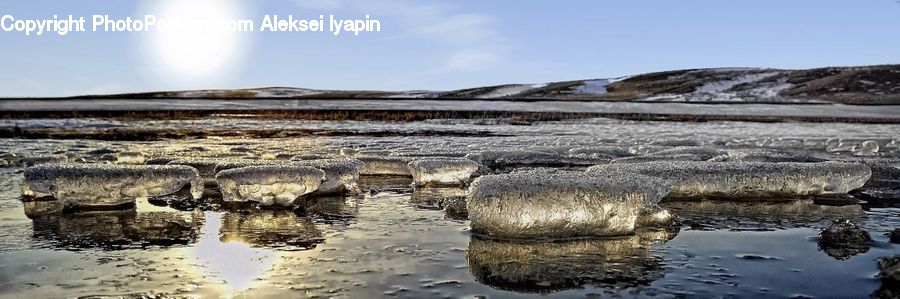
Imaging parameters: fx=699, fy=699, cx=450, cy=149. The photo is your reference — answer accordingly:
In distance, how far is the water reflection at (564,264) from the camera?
3379mm

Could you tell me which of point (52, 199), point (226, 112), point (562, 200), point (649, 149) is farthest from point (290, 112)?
point (562, 200)

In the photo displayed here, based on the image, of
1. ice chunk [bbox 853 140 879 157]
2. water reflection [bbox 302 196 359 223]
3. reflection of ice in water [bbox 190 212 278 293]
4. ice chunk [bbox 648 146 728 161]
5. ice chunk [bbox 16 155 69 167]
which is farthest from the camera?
ice chunk [bbox 853 140 879 157]

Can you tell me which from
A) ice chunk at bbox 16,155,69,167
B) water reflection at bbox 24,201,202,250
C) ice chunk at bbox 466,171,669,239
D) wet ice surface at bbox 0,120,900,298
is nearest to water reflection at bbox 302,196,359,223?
wet ice surface at bbox 0,120,900,298

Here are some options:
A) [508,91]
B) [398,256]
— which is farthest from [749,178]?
[508,91]

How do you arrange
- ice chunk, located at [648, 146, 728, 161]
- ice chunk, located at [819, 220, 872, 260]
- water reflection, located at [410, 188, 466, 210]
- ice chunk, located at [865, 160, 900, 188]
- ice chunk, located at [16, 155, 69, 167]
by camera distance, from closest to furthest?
ice chunk, located at [819, 220, 872, 260], water reflection, located at [410, 188, 466, 210], ice chunk, located at [865, 160, 900, 188], ice chunk, located at [16, 155, 69, 167], ice chunk, located at [648, 146, 728, 161]

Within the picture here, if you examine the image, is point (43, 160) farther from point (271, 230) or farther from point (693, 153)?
point (693, 153)

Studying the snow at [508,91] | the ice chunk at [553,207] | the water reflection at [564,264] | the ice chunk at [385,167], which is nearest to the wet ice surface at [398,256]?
the water reflection at [564,264]

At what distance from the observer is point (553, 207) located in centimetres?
436

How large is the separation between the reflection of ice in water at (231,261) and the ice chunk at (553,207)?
135 centimetres

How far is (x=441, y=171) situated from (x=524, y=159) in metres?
2.93

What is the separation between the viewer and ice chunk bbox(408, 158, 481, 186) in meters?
7.70

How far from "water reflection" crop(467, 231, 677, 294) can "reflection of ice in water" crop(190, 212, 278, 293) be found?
43.6 inches

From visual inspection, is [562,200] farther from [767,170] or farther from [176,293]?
[767,170]

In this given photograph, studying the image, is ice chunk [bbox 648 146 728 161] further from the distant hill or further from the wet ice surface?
the distant hill
